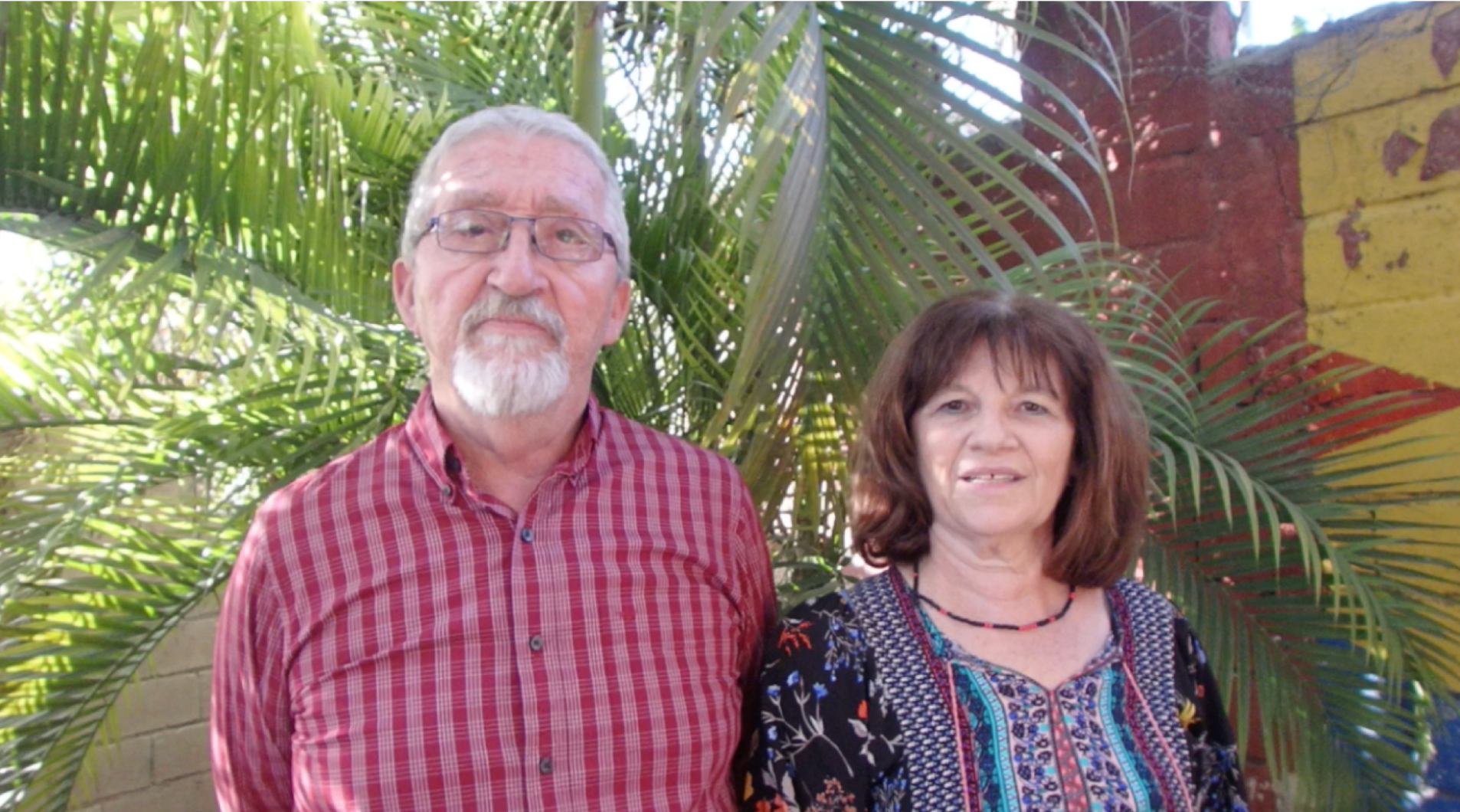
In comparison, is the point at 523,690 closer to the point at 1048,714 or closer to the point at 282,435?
the point at 1048,714

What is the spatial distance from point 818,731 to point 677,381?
0.84 m

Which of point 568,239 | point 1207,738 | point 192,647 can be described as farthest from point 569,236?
point 192,647

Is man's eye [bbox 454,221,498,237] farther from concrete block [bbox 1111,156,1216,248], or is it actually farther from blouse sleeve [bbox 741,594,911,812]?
concrete block [bbox 1111,156,1216,248]

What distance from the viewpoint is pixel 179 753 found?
125 inches

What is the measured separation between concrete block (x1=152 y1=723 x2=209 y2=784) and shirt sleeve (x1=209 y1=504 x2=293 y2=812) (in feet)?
6.70

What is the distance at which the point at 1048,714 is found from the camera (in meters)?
1.32

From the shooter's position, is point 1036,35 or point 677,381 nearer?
point 1036,35

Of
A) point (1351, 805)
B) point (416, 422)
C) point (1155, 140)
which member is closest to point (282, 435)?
point (416, 422)

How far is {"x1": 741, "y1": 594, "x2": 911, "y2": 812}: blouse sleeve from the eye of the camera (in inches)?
51.5

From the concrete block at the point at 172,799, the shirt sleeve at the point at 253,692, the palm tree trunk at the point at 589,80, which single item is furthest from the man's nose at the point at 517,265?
the concrete block at the point at 172,799

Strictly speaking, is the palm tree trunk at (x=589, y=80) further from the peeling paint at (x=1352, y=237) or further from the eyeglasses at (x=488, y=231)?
the peeling paint at (x=1352, y=237)

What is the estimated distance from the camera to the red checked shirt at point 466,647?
1250 millimetres

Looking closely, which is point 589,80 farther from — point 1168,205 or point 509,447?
point 1168,205

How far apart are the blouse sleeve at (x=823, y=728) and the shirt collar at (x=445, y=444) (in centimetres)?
34
